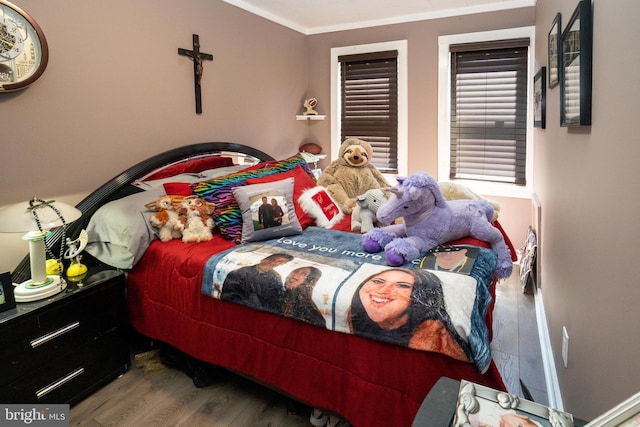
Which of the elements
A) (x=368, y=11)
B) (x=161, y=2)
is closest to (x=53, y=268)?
(x=161, y=2)

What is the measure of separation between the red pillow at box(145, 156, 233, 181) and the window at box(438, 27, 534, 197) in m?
2.25

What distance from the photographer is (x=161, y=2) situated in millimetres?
2811

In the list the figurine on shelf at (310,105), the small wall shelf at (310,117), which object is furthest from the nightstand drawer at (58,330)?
the figurine on shelf at (310,105)

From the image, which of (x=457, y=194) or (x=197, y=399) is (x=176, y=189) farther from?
(x=457, y=194)

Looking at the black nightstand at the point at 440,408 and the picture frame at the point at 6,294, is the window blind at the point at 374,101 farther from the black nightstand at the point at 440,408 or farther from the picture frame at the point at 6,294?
the black nightstand at the point at 440,408

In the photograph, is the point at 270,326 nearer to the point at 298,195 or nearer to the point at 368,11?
the point at 298,195

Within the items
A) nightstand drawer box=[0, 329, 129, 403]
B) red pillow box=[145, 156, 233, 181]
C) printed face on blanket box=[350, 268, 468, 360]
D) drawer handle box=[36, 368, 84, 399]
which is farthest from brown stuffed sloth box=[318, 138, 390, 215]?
drawer handle box=[36, 368, 84, 399]

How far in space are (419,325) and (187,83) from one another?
257 cm

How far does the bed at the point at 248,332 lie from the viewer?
4.79 feet

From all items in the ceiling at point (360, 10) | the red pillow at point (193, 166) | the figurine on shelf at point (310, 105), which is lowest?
the red pillow at point (193, 166)

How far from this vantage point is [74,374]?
75.9 inches

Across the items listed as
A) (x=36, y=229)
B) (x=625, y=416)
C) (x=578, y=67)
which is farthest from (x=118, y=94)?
(x=625, y=416)

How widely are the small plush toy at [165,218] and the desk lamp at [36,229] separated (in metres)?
0.42

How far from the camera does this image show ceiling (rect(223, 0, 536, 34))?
11.8 ft
